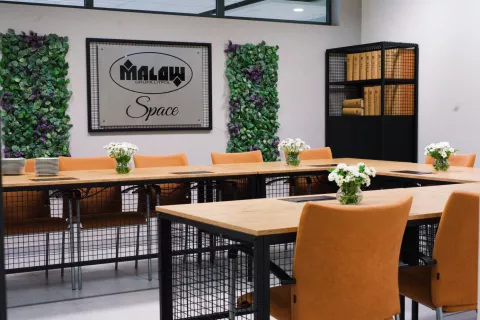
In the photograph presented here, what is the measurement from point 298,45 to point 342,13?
810 mm

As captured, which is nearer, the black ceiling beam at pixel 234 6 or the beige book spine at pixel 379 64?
the beige book spine at pixel 379 64

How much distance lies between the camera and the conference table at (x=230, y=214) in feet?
8.46

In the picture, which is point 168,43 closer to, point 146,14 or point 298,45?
point 146,14

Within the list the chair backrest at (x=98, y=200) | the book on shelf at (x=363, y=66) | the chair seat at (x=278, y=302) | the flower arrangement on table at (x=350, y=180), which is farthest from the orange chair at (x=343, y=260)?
the book on shelf at (x=363, y=66)

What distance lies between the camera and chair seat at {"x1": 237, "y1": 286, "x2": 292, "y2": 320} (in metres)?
2.58

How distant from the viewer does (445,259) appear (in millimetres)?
2791

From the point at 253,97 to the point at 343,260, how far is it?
5.82 meters

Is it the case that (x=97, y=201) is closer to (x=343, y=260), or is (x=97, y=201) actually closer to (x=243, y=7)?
(x=343, y=260)

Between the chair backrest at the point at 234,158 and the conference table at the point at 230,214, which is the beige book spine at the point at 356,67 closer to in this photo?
the conference table at the point at 230,214

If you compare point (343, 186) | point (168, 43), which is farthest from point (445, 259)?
point (168, 43)

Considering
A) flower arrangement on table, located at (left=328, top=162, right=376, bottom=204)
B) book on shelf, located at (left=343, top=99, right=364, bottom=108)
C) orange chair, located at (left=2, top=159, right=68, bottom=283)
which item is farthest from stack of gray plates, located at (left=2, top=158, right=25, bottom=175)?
book on shelf, located at (left=343, top=99, right=364, bottom=108)

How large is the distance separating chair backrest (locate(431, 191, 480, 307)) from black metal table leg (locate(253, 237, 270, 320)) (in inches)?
31.1

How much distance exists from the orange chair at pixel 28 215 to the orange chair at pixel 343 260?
281 centimetres

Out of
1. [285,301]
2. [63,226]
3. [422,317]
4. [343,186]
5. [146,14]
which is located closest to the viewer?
[285,301]
